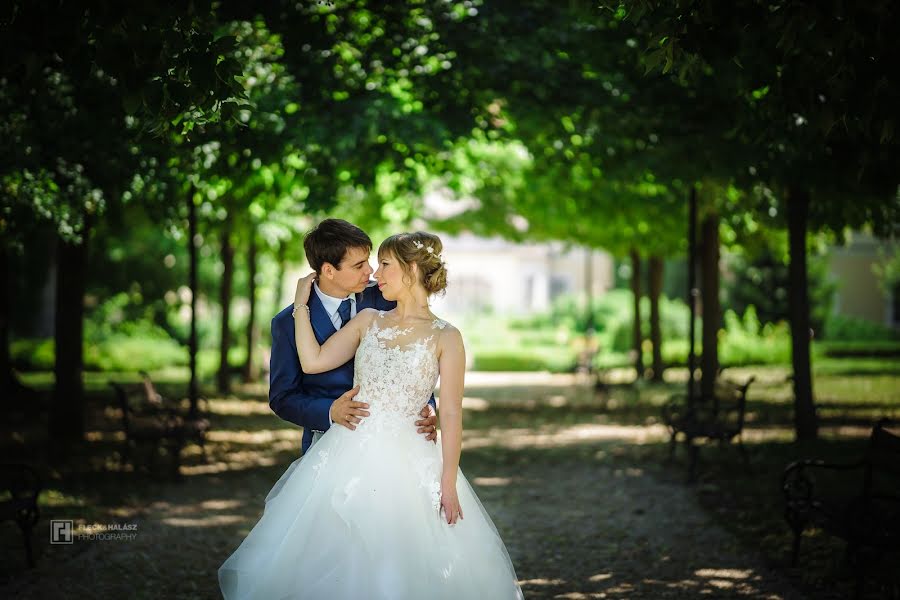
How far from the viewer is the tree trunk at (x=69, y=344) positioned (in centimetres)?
1203

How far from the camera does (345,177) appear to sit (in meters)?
11.7

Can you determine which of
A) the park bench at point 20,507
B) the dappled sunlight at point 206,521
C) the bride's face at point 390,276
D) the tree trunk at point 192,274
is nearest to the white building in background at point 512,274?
the tree trunk at point 192,274

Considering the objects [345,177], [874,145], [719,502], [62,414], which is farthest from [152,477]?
[874,145]

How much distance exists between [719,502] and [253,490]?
519 cm

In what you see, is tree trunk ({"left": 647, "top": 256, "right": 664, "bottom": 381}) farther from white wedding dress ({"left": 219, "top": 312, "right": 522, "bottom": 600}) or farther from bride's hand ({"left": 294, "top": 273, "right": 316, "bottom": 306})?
bride's hand ({"left": 294, "top": 273, "right": 316, "bottom": 306})

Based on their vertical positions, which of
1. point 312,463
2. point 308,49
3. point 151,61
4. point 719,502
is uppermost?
point 308,49

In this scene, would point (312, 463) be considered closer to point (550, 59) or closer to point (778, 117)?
point (778, 117)

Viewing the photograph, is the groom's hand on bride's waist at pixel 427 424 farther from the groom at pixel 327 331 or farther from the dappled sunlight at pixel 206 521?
the dappled sunlight at pixel 206 521

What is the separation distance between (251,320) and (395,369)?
1890 cm

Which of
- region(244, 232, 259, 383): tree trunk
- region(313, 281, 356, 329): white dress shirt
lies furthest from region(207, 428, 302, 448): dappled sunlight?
region(313, 281, 356, 329): white dress shirt

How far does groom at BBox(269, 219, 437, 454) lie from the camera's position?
4.36 m

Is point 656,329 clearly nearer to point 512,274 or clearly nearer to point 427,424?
point 427,424

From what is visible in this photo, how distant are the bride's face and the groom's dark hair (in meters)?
0.16

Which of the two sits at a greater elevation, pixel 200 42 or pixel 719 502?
pixel 200 42
